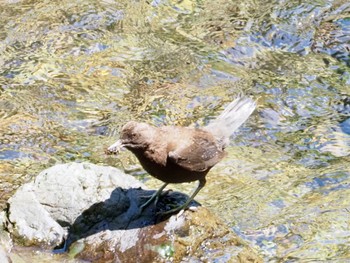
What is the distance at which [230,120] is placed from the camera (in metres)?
6.95

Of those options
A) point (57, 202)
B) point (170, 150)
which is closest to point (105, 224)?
point (57, 202)

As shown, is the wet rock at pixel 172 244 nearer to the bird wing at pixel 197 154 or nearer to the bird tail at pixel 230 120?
the bird wing at pixel 197 154

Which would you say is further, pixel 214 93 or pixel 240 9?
pixel 240 9

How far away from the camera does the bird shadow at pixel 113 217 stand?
5.88 metres

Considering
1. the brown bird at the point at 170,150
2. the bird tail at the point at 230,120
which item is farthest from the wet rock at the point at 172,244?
the bird tail at the point at 230,120

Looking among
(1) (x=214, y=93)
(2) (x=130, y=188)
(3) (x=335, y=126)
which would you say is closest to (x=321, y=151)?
(3) (x=335, y=126)

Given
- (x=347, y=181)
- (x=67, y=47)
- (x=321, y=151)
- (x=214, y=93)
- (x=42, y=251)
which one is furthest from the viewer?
(x=67, y=47)

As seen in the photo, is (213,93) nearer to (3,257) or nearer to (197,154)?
(197,154)

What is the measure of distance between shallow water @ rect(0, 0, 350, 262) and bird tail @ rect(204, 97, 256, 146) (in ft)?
2.70

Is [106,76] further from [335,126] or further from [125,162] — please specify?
[335,126]

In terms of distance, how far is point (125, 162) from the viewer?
7848mm

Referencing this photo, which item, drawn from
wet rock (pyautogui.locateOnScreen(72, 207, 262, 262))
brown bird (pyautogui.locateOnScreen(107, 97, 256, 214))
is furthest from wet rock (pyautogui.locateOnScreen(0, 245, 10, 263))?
brown bird (pyautogui.locateOnScreen(107, 97, 256, 214))

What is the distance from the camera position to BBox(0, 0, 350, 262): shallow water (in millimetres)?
7199

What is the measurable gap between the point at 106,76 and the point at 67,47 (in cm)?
87
